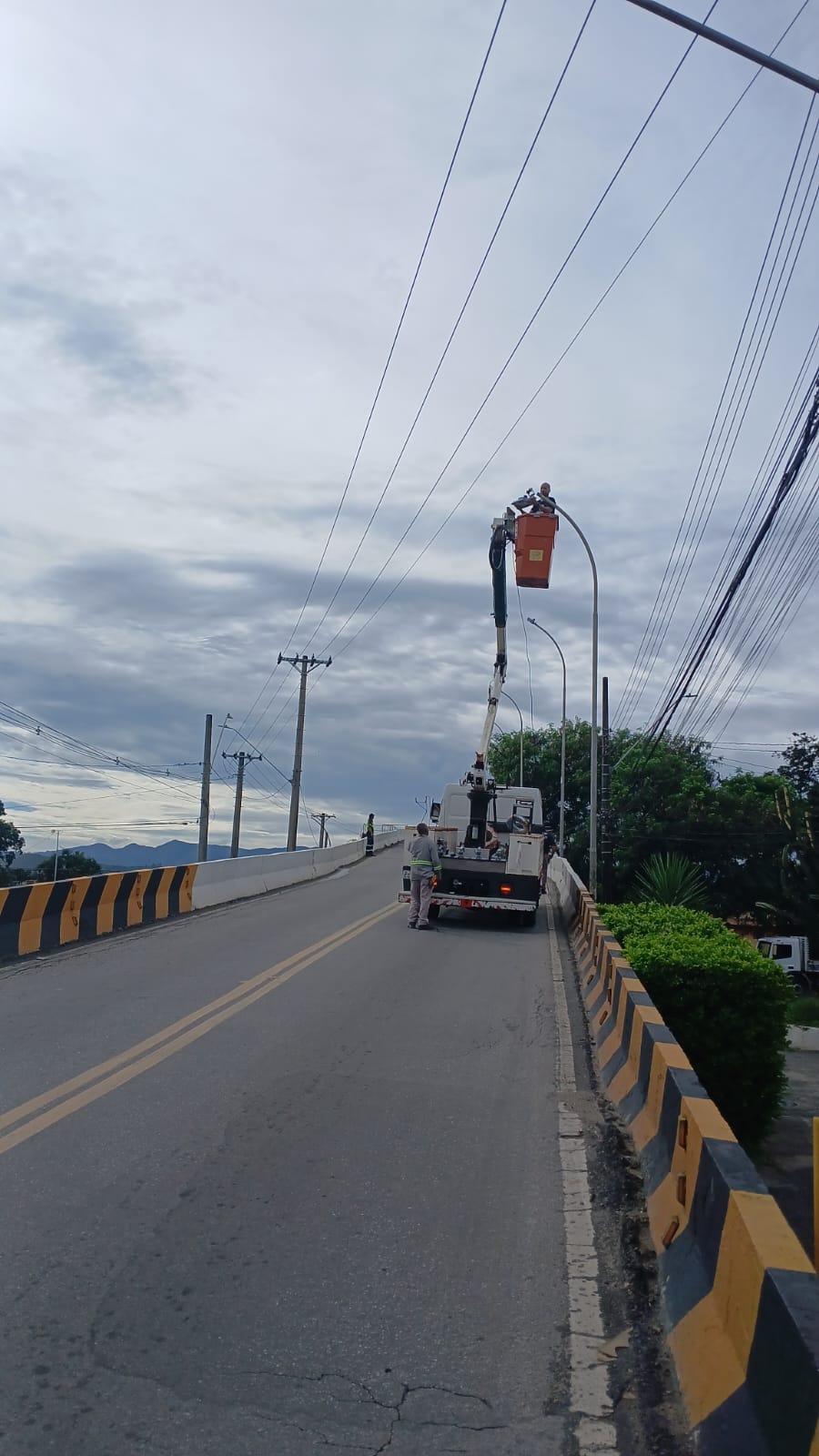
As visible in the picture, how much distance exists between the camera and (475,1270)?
16.8 ft

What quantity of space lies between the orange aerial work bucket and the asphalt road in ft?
39.7

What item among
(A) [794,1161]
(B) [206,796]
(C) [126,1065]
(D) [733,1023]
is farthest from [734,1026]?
(B) [206,796]

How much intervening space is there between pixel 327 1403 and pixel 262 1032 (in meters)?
5.96

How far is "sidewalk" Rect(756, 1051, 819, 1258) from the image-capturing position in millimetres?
8484

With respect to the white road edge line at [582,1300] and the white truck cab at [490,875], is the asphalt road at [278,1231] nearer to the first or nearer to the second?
the white road edge line at [582,1300]

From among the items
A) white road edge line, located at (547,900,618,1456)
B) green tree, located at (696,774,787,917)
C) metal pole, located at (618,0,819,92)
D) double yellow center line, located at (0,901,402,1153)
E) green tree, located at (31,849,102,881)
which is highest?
metal pole, located at (618,0,819,92)

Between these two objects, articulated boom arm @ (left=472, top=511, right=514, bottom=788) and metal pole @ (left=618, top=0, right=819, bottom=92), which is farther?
articulated boom arm @ (left=472, top=511, right=514, bottom=788)

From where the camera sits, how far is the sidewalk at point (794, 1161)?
8.48 metres

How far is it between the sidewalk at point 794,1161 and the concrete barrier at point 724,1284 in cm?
172

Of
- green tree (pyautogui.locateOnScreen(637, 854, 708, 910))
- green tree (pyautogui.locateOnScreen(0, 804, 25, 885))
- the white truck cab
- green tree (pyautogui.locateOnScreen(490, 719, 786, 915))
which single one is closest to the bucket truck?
the white truck cab

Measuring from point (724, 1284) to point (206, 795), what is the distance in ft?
166

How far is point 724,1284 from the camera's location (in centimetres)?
399

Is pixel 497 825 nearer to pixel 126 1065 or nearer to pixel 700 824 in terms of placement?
pixel 126 1065

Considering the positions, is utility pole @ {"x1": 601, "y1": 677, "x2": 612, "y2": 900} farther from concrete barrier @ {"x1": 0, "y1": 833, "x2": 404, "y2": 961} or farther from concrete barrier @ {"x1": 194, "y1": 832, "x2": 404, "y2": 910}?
concrete barrier @ {"x1": 0, "y1": 833, "x2": 404, "y2": 961}
